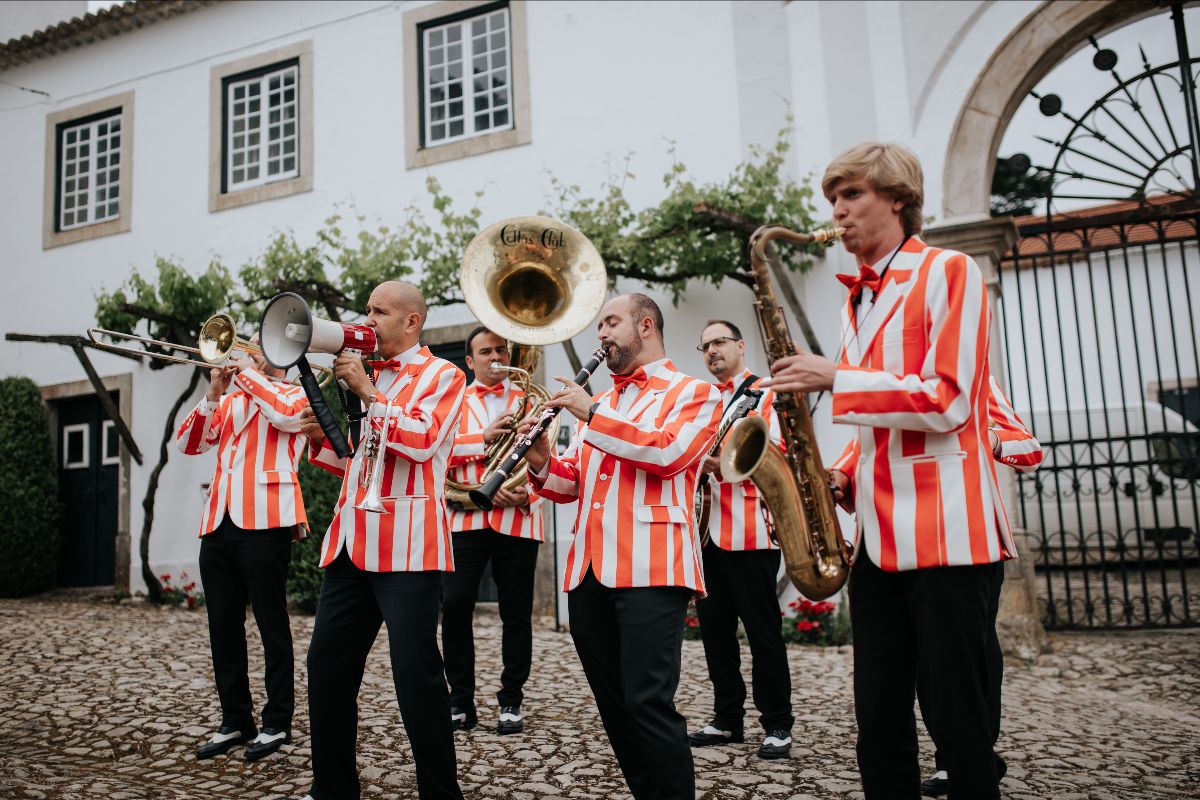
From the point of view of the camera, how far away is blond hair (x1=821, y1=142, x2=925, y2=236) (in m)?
2.52

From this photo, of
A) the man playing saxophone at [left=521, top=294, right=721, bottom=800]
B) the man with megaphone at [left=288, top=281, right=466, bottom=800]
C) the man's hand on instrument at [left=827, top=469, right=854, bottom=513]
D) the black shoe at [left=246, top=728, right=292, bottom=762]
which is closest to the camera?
the man's hand on instrument at [left=827, top=469, right=854, bottom=513]

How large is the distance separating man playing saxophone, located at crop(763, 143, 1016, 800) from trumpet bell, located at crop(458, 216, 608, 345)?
1.78 m

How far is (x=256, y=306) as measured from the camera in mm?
9898

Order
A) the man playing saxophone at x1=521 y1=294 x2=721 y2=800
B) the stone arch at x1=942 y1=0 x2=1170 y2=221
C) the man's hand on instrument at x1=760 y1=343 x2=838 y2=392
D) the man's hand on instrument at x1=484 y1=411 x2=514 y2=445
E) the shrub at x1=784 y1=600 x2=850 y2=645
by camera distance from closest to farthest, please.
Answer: the man's hand on instrument at x1=760 y1=343 x2=838 y2=392 < the man playing saxophone at x1=521 y1=294 x2=721 y2=800 < the man's hand on instrument at x1=484 y1=411 x2=514 y2=445 < the shrub at x1=784 y1=600 x2=850 y2=645 < the stone arch at x1=942 y1=0 x2=1170 y2=221

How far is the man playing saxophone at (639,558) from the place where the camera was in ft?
9.62

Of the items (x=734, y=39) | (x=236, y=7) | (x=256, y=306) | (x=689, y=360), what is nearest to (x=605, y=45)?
(x=734, y=39)

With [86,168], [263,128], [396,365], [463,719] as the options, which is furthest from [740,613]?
[86,168]

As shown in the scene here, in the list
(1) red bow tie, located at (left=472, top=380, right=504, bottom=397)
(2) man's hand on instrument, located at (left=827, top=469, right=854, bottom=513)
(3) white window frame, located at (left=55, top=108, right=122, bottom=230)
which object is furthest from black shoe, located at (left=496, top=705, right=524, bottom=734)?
(3) white window frame, located at (left=55, top=108, right=122, bottom=230)

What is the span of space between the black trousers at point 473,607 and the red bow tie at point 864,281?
2.76 m

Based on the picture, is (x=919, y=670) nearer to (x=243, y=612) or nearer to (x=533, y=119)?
(x=243, y=612)

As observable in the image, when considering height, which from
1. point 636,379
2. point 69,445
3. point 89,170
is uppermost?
point 89,170

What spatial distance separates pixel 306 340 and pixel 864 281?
1.70m

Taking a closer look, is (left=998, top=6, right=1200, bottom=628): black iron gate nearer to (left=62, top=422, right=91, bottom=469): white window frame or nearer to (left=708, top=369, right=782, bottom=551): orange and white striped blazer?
(left=708, top=369, right=782, bottom=551): orange and white striped blazer

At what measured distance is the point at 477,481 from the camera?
4957mm
